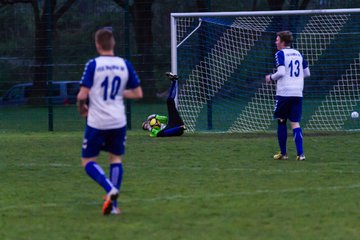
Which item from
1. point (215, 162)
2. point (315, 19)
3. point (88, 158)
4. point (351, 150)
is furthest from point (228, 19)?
point (88, 158)

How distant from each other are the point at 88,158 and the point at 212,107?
11.0 metres

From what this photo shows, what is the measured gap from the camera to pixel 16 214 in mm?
8555

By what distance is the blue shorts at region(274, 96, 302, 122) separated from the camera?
13180 millimetres

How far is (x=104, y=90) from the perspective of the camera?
8.44 metres

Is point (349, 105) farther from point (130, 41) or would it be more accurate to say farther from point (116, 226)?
point (116, 226)

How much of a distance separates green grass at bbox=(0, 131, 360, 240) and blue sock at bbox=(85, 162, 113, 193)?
28 centimetres

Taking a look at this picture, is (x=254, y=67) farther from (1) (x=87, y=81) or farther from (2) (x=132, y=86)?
(1) (x=87, y=81)

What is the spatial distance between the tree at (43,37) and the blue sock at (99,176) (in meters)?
12.9

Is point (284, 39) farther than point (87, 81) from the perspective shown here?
Yes

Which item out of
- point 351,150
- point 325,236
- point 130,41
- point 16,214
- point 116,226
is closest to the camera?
point 325,236

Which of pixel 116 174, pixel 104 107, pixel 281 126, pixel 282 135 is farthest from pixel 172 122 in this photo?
pixel 104 107

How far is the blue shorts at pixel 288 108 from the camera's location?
13.2 metres

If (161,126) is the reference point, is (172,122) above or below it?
above

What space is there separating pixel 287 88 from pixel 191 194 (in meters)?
3.90
